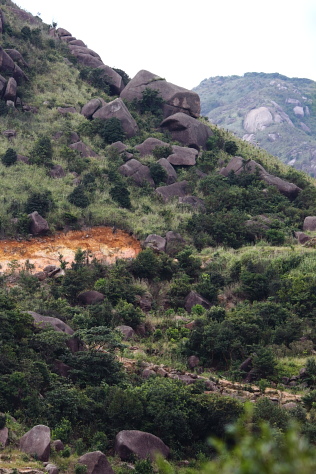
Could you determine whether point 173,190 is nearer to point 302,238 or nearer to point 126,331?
point 302,238

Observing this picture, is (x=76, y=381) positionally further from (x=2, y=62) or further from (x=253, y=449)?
(x=2, y=62)

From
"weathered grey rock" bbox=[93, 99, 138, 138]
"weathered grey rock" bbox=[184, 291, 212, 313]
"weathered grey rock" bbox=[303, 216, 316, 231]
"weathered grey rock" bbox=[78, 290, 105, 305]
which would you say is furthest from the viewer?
"weathered grey rock" bbox=[93, 99, 138, 138]

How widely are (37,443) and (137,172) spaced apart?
75.8ft

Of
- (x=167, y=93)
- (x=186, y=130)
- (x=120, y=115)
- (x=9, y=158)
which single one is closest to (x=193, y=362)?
(x=9, y=158)

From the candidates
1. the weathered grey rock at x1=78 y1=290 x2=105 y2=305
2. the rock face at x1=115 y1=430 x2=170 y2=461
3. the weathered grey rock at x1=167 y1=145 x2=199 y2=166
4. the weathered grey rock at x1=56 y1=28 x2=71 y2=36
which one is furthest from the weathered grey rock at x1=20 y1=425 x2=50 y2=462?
the weathered grey rock at x1=56 y1=28 x2=71 y2=36

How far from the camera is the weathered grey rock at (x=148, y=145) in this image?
33.6 metres

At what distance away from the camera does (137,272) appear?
2139 cm

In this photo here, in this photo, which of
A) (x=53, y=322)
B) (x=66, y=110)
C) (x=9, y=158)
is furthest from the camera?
(x=66, y=110)

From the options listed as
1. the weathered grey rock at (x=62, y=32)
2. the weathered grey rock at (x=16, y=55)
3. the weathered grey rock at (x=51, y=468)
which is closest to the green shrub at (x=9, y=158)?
the weathered grey rock at (x=16, y=55)

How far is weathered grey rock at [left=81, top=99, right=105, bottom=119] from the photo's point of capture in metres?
37.1

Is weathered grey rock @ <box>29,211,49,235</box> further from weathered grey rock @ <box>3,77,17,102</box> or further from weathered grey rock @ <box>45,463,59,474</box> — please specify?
weathered grey rock @ <box>45,463,59,474</box>

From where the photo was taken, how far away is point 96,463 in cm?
879

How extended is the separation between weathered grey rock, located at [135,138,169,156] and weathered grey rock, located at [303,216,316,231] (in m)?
10.8

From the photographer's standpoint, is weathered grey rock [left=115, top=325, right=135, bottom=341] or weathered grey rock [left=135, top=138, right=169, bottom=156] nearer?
weathered grey rock [left=115, top=325, right=135, bottom=341]
